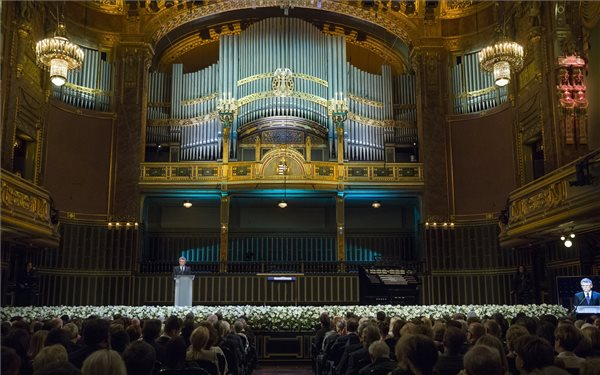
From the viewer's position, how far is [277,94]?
22.0 metres

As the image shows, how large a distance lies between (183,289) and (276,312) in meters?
3.03

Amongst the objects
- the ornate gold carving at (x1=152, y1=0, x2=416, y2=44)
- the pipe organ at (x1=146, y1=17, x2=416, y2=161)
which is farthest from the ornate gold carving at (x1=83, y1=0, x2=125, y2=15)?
the pipe organ at (x1=146, y1=17, x2=416, y2=161)

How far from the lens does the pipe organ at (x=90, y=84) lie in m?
21.1

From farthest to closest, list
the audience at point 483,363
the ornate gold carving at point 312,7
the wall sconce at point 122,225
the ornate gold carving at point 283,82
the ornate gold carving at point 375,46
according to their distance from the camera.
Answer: the ornate gold carving at point 375,46 < the ornate gold carving at point 312,7 < the ornate gold carving at point 283,82 < the wall sconce at point 122,225 < the audience at point 483,363

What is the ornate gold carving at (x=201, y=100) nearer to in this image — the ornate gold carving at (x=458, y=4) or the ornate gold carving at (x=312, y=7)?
the ornate gold carving at (x=312, y=7)

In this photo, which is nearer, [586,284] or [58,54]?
[586,284]

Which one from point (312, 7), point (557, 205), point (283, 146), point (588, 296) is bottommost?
point (588, 296)

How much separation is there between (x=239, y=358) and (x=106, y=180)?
13664mm

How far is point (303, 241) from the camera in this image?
2441 cm

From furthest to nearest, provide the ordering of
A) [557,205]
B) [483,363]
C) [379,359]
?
[557,205]
[379,359]
[483,363]

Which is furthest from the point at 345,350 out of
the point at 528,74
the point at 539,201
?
the point at 528,74

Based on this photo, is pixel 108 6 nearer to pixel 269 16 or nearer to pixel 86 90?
pixel 86 90

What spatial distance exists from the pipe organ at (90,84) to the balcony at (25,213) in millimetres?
5712

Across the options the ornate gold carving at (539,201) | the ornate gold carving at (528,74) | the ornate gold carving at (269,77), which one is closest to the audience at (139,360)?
the ornate gold carving at (539,201)
